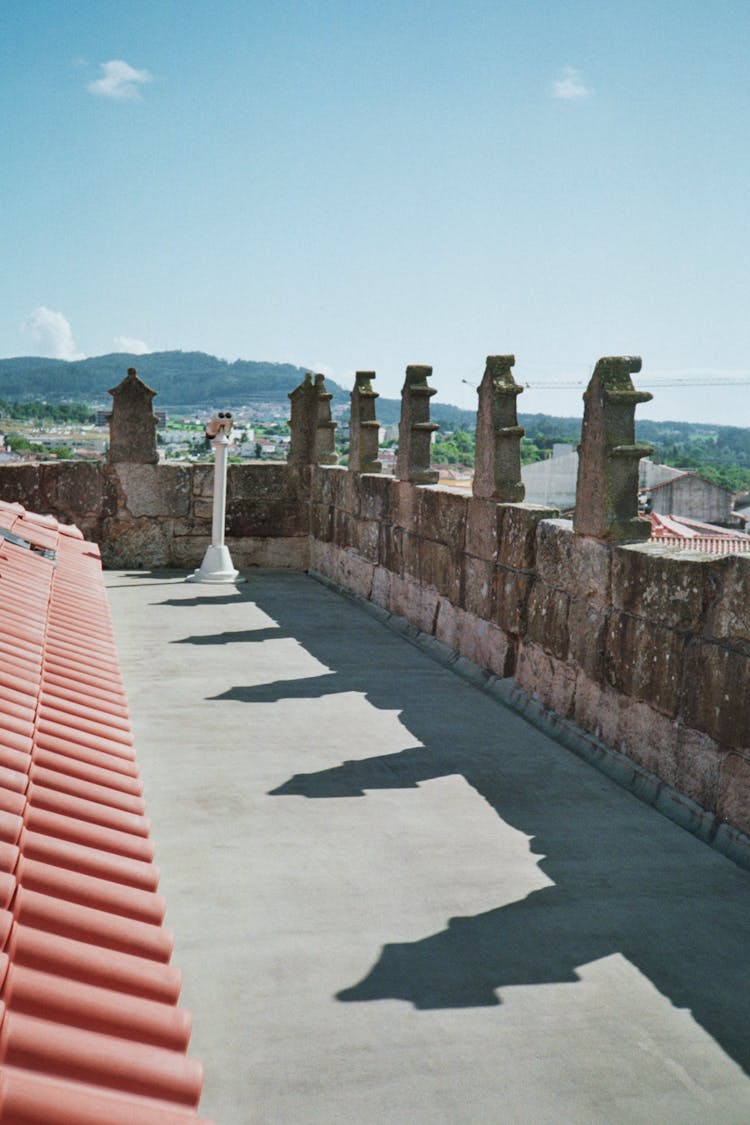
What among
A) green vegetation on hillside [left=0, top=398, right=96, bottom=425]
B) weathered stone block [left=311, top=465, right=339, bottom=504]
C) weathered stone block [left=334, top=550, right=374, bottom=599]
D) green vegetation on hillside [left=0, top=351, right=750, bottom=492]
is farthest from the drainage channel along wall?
green vegetation on hillside [left=0, top=398, right=96, bottom=425]

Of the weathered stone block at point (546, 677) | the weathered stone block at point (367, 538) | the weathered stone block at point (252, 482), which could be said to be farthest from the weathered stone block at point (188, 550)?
the weathered stone block at point (546, 677)

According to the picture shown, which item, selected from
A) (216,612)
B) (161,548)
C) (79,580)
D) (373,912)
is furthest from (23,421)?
(373,912)

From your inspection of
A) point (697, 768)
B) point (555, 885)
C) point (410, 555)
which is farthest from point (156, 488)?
point (555, 885)

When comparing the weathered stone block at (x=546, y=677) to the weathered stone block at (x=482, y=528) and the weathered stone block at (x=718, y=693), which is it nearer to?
the weathered stone block at (x=482, y=528)

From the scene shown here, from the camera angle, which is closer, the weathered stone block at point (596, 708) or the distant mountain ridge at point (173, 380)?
the weathered stone block at point (596, 708)

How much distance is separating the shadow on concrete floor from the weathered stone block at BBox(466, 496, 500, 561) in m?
0.90

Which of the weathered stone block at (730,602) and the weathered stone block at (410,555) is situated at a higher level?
the weathered stone block at (730,602)

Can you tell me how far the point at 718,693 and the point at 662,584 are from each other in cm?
66

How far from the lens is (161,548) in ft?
40.4

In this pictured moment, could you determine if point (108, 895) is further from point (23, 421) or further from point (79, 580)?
point (23, 421)

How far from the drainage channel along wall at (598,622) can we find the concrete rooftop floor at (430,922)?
0.30 m

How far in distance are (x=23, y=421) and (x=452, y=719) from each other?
3694 cm

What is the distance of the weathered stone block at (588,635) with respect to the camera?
5938 mm

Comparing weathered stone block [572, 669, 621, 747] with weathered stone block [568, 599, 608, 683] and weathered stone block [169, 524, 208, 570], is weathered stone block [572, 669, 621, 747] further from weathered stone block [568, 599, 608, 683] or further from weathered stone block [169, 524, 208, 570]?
weathered stone block [169, 524, 208, 570]
